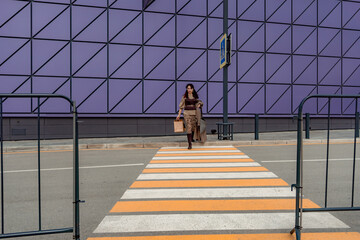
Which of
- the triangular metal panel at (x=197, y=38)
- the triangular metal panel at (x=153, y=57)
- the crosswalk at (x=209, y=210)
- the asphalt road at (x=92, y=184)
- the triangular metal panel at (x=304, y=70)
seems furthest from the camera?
the triangular metal panel at (x=304, y=70)

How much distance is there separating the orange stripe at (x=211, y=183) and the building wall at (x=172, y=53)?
9.71 m

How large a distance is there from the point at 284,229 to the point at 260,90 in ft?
45.8

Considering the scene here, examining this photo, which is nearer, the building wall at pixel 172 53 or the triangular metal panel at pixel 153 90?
the building wall at pixel 172 53

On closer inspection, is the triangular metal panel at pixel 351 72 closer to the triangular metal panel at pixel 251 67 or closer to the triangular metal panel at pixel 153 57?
the triangular metal panel at pixel 251 67

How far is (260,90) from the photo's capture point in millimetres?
15875

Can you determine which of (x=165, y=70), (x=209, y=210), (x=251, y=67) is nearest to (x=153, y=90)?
(x=165, y=70)

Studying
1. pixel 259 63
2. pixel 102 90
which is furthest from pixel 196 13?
pixel 102 90

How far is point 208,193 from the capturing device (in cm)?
414

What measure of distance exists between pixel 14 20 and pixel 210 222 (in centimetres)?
1459

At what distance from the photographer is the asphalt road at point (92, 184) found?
325 centimetres

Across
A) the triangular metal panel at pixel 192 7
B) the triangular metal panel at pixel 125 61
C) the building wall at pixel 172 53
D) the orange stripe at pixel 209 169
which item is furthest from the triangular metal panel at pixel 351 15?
the orange stripe at pixel 209 169

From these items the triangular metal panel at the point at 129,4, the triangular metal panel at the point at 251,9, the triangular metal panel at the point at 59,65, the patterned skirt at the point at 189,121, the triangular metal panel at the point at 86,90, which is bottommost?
the patterned skirt at the point at 189,121

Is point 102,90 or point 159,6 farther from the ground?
point 159,6

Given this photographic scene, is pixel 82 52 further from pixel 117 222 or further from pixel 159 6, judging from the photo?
pixel 117 222
